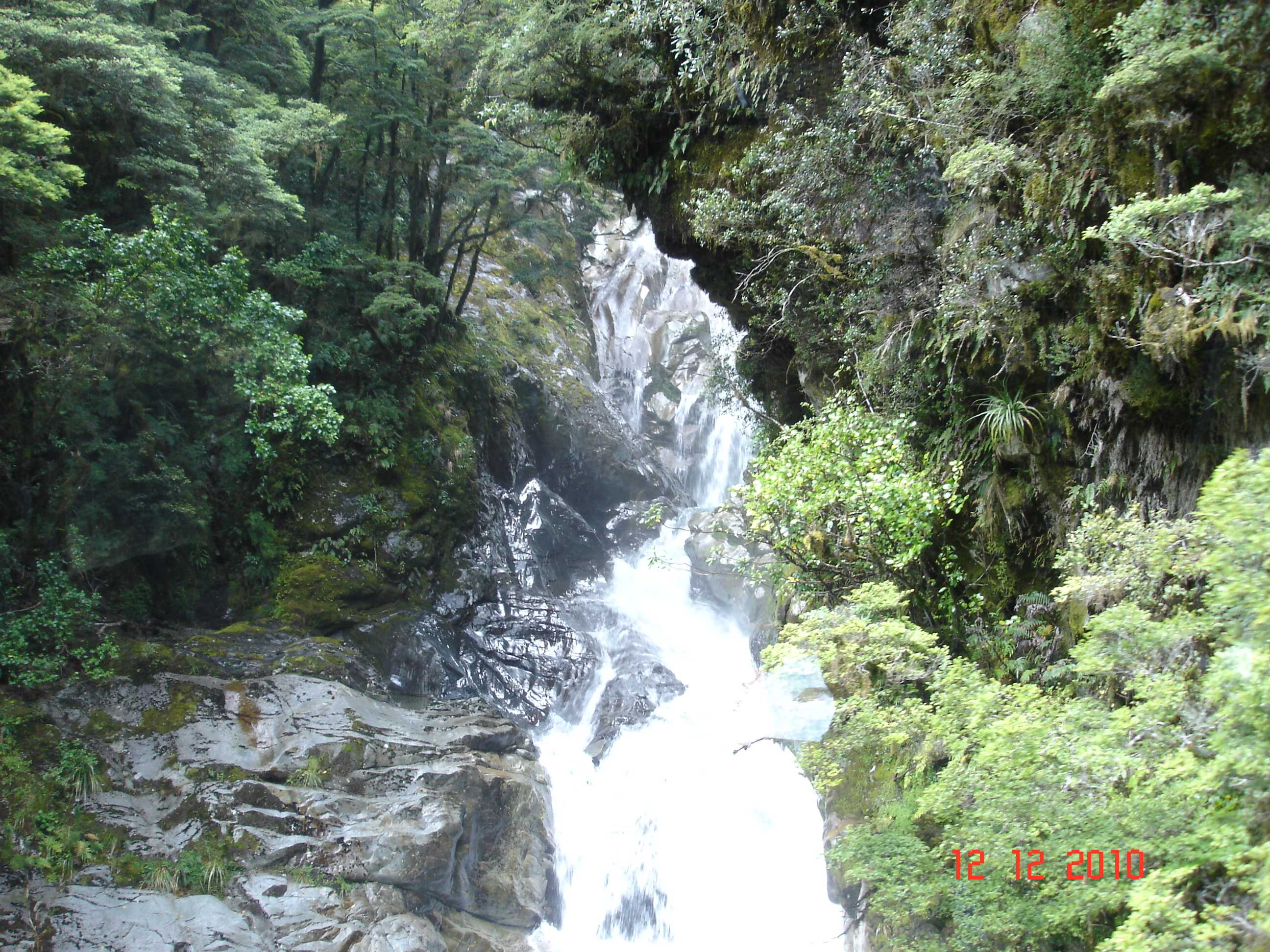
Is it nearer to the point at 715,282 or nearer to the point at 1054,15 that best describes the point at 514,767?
the point at 715,282

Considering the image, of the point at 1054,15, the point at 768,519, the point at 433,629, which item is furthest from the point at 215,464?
the point at 1054,15

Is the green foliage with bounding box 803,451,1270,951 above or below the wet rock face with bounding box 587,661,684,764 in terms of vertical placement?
above

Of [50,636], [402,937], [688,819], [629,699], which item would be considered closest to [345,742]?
[402,937]

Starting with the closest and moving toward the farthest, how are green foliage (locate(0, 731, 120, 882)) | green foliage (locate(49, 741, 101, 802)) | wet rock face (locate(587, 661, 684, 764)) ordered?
1. green foliage (locate(0, 731, 120, 882))
2. green foliage (locate(49, 741, 101, 802))
3. wet rock face (locate(587, 661, 684, 764))

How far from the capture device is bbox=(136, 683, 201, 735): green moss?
30.2 ft

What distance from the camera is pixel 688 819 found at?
36.8 ft

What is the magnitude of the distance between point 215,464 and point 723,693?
31.1ft

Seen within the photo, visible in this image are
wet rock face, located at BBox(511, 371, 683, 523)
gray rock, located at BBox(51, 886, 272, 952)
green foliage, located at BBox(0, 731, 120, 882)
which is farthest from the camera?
wet rock face, located at BBox(511, 371, 683, 523)

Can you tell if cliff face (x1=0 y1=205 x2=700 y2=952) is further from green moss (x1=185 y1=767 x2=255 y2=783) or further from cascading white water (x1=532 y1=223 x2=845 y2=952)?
cascading white water (x1=532 y1=223 x2=845 y2=952)
